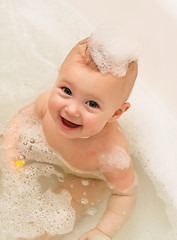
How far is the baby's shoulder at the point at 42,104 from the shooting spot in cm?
127

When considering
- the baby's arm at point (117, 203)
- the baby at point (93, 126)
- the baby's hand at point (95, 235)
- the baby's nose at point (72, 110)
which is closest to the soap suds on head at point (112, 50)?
the baby at point (93, 126)

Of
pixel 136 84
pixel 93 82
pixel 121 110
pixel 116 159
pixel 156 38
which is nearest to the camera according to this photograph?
pixel 93 82

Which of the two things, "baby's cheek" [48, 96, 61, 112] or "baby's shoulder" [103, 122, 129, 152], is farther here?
"baby's shoulder" [103, 122, 129, 152]

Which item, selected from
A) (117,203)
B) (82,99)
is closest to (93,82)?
(82,99)

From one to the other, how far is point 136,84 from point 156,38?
0.19 meters

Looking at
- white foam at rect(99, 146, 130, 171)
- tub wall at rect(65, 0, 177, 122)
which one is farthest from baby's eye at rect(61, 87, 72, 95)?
tub wall at rect(65, 0, 177, 122)

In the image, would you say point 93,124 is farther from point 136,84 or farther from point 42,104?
point 136,84

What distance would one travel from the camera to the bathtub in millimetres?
1291

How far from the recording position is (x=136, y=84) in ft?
5.11

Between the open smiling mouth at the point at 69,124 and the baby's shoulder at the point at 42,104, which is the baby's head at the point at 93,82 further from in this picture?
the baby's shoulder at the point at 42,104

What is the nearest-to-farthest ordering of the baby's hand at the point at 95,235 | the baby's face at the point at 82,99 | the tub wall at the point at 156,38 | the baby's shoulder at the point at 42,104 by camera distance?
the baby's face at the point at 82,99 < the baby's hand at the point at 95,235 < the baby's shoulder at the point at 42,104 < the tub wall at the point at 156,38

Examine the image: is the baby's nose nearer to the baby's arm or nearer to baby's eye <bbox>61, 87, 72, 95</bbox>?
baby's eye <bbox>61, 87, 72, 95</bbox>

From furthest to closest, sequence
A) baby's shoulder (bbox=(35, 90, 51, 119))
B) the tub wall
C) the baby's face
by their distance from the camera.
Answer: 1. the tub wall
2. baby's shoulder (bbox=(35, 90, 51, 119))
3. the baby's face

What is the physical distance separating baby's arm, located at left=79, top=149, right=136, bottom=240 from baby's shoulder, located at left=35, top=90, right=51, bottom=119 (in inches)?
10.6
